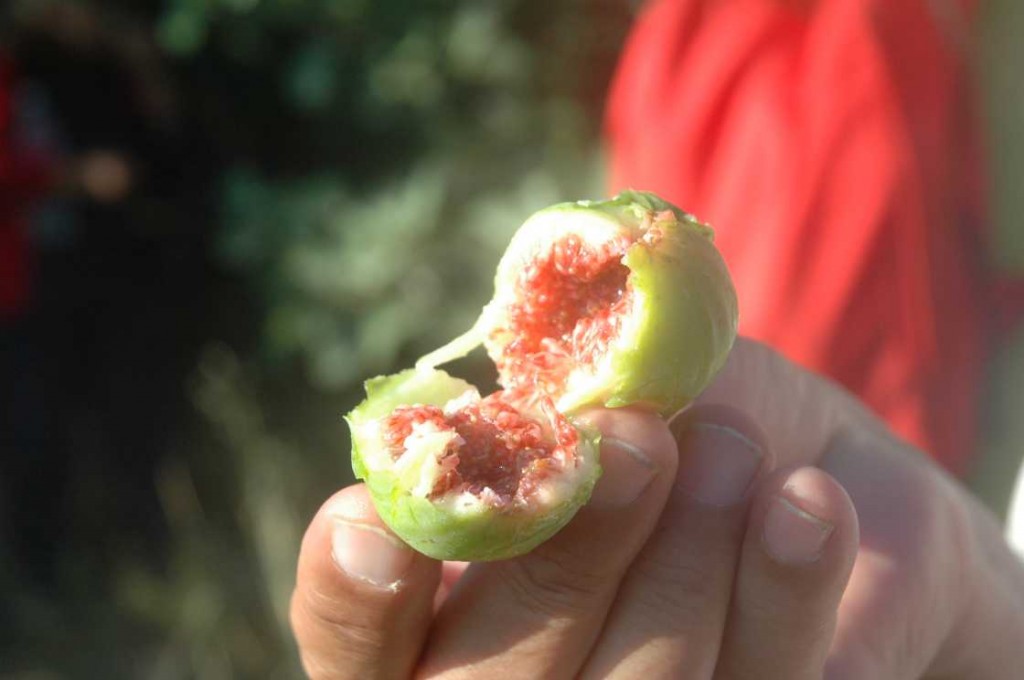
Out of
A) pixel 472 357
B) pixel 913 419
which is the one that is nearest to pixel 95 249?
pixel 472 357

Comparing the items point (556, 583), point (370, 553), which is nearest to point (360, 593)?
point (370, 553)

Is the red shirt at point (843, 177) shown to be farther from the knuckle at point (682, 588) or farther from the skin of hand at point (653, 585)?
the knuckle at point (682, 588)

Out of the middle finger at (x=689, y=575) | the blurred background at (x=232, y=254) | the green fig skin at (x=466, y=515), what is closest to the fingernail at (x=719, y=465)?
the middle finger at (x=689, y=575)

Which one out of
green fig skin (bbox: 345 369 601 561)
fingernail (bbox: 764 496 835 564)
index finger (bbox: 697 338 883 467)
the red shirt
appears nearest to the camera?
green fig skin (bbox: 345 369 601 561)

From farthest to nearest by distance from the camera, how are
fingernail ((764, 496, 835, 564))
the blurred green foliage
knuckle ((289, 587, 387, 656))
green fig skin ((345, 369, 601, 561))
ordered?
the blurred green foliage < knuckle ((289, 587, 387, 656)) < fingernail ((764, 496, 835, 564)) < green fig skin ((345, 369, 601, 561))

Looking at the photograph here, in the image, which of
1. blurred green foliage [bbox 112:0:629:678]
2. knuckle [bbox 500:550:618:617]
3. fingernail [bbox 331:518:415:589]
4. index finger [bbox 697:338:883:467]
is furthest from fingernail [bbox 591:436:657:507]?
blurred green foliage [bbox 112:0:629:678]

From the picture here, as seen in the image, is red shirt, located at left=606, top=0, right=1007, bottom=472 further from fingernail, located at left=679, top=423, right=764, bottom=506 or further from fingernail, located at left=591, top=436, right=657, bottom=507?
fingernail, located at left=591, top=436, right=657, bottom=507

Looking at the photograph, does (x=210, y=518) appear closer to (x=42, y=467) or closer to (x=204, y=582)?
(x=204, y=582)
